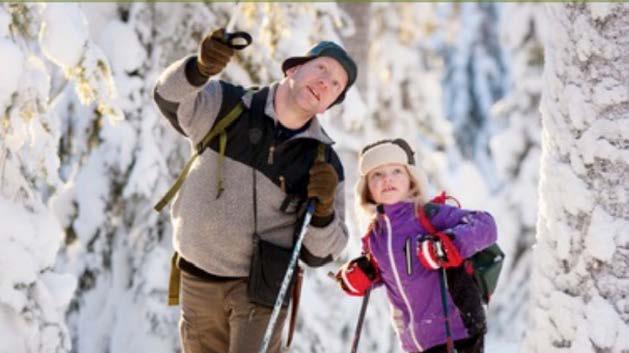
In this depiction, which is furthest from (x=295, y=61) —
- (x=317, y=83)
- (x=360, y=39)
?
(x=360, y=39)

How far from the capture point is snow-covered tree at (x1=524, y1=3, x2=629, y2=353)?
13.6ft

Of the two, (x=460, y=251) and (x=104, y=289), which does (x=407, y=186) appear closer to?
(x=460, y=251)

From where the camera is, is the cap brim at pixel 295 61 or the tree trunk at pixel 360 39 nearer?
the cap brim at pixel 295 61

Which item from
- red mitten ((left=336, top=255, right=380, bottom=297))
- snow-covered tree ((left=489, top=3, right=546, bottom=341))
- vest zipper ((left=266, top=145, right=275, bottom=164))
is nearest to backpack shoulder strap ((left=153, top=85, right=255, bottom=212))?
vest zipper ((left=266, top=145, right=275, bottom=164))

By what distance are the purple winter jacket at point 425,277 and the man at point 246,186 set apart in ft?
0.85

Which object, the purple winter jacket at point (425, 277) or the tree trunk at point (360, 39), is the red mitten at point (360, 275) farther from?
the tree trunk at point (360, 39)

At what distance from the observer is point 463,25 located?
31.8m

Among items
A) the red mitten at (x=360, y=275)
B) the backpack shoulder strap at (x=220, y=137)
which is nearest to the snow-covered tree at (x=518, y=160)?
the red mitten at (x=360, y=275)

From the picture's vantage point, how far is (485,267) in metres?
4.25

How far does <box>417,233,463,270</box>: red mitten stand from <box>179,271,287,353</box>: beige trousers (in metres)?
0.82

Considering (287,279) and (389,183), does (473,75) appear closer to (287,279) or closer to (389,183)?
(389,183)

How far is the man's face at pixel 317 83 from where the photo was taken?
4.29 m

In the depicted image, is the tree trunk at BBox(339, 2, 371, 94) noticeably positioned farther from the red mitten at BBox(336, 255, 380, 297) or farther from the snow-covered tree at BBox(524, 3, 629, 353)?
the red mitten at BBox(336, 255, 380, 297)

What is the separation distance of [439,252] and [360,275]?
56cm
